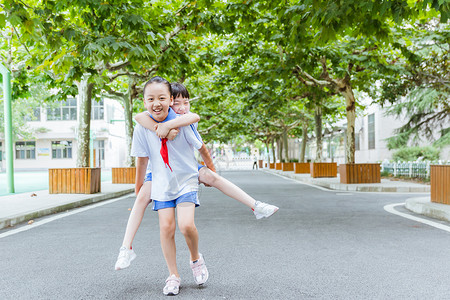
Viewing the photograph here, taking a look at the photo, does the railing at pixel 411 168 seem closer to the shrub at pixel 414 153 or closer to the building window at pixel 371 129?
the shrub at pixel 414 153

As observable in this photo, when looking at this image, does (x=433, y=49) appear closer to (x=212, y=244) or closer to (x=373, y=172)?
(x=373, y=172)

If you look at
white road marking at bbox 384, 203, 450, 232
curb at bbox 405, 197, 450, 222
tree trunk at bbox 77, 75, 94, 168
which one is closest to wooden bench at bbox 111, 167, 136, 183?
tree trunk at bbox 77, 75, 94, 168

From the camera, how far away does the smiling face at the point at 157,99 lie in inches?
130

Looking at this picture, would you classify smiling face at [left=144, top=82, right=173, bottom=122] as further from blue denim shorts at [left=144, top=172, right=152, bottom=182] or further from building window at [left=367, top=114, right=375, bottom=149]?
building window at [left=367, top=114, right=375, bottom=149]

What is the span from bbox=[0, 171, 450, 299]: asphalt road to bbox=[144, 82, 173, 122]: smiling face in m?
1.43

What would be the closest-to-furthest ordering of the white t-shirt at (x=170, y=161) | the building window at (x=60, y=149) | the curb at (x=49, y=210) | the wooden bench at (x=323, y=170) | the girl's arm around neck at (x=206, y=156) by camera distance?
the white t-shirt at (x=170, y=161), the girl's arm around neck at (x=206, y=156), the curb at (x=49, y=210), the wooden bench at (x=323, y=170), the building window at (x=60, y=149)

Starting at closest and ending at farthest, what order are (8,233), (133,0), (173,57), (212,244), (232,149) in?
(212,244), (8,233), (133,0), (173,57), (232,149)

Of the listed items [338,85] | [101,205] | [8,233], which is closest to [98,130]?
[338,85]

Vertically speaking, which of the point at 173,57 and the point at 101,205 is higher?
the point at 173,57

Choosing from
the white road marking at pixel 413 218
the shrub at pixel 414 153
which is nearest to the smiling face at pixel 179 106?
the white road marking at pixel 413 218

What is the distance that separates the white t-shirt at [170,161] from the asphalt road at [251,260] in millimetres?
848

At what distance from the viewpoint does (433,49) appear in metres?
16.8

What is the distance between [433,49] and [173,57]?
10008 millimetres

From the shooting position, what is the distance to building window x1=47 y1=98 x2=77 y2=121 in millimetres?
53719
